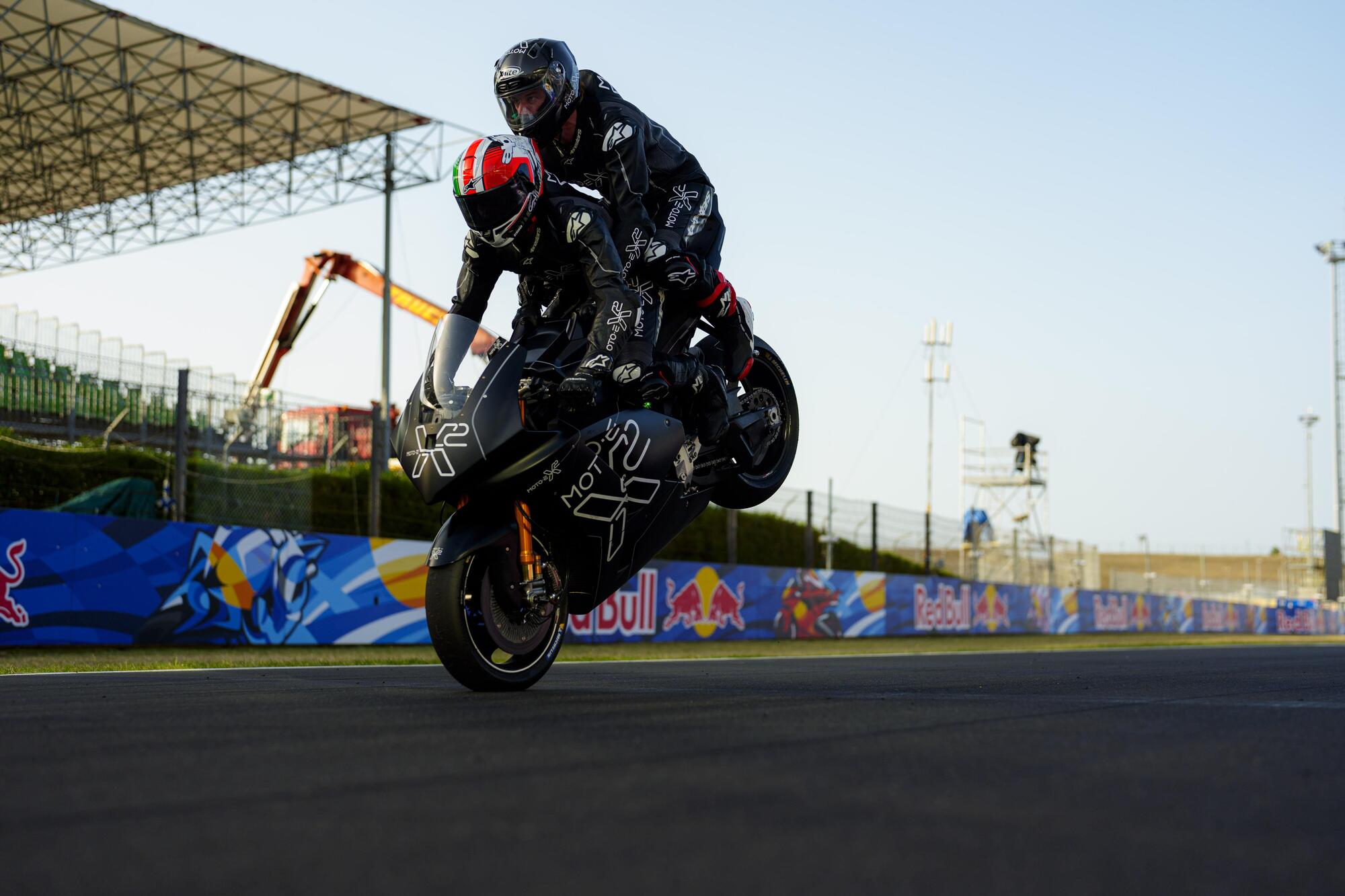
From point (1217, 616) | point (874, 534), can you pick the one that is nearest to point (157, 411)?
point (874, 534)

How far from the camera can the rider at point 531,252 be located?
5770mm

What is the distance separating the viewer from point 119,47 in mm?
26875

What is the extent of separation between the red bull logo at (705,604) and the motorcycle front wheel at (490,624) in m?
12.2

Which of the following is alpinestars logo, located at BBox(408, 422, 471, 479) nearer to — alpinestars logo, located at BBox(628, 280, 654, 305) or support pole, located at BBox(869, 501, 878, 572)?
alpinestars logo, located at BBox(628, 280, 654, 305)

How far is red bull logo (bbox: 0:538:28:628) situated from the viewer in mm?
11352

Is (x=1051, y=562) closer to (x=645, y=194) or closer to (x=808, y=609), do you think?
(x=808, y=609)

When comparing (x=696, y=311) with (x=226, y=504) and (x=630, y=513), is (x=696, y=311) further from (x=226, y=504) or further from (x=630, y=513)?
(x=226, y=504)

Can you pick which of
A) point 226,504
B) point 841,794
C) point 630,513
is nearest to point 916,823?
point 841,794

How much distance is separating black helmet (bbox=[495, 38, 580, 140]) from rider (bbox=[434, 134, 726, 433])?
29 centimetres

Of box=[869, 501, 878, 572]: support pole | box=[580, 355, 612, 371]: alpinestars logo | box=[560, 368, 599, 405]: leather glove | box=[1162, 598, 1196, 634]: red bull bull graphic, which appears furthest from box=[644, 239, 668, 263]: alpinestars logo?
box=[1162, 598, 1196, 634]: red bull bull graphic

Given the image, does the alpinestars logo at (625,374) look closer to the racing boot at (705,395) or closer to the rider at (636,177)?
the rider at (636,177)

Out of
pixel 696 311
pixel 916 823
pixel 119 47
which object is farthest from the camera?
pixel 119 47

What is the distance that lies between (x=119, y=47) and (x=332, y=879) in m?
28.6

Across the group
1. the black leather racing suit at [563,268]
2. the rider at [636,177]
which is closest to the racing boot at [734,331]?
the rider at [636,177]
